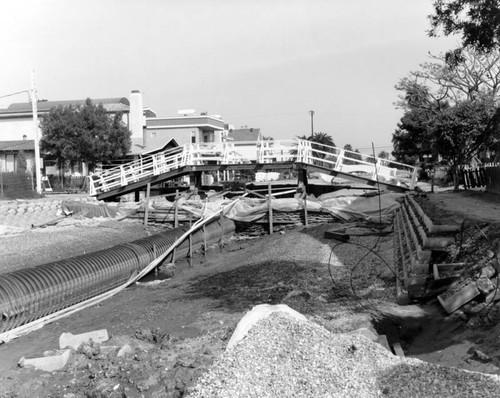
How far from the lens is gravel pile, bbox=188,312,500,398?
4641 millimetres

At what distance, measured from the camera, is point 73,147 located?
44312 mm

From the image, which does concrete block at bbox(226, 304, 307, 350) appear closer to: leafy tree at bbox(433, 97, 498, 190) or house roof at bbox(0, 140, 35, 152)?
leafy tree at bbox(433, 97, 498, 190)

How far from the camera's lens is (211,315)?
959cm

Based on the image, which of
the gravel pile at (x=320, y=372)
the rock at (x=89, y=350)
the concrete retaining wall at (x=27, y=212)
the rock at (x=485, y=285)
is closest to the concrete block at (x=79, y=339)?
the rock at (x=89, y=350)

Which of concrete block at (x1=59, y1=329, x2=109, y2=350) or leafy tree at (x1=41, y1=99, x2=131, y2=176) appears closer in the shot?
concrete block at (x1=59, y1=329, x2=109, y2=350)

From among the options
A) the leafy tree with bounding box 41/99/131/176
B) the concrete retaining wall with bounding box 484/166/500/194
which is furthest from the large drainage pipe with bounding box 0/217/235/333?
the leafy tree with bounding box 41/99/131/176

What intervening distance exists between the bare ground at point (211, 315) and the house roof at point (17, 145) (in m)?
32.0

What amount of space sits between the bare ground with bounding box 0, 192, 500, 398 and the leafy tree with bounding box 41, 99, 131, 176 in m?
26.2

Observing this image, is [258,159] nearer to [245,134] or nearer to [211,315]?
[211,315]

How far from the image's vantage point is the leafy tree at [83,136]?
44125mm

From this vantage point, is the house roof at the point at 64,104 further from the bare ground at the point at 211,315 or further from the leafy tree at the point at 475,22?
the leafy tree at the point at 475,22

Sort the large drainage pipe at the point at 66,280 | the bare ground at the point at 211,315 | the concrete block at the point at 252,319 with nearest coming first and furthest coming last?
the concrete block at the point at 252,319, the bare ground at the point at 211,315, the large drainage pipe at the point at 66,280

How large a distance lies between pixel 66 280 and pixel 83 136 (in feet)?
113

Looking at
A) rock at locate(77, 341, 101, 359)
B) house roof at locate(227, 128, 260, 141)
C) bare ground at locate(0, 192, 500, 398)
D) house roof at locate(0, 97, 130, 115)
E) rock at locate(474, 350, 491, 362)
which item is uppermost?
house roof at locate(0, 97, 130, 115)
